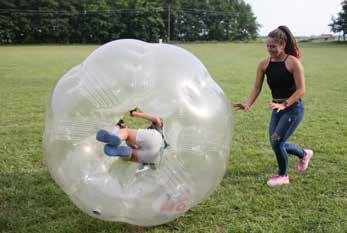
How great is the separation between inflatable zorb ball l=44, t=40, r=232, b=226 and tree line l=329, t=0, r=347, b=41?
212ft

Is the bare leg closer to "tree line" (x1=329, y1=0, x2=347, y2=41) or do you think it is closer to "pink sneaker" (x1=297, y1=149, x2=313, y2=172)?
"pink sneaker" (x1=297, y1=149, x2=313, y2=172)

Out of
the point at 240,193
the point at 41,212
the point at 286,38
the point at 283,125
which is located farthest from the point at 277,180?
the point at 41,212

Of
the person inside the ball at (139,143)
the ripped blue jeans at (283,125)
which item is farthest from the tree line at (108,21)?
the person inside the ball at (139,143)

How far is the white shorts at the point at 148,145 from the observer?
330cm

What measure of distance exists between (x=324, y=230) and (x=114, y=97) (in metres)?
1.90

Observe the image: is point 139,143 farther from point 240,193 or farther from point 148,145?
point 240,193

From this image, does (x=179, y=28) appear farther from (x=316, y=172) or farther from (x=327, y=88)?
(x=316, y=172)

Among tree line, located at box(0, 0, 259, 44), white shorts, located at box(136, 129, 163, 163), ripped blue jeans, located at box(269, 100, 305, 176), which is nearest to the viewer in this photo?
white shorts, located at box(136, 129, 163, 163)

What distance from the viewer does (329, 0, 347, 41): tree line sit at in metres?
63.0

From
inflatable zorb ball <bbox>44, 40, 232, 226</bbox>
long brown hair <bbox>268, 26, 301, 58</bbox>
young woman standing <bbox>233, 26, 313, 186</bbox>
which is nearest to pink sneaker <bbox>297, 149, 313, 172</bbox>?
young woman standing <bbox>233, 26, 313, 186</bbox>

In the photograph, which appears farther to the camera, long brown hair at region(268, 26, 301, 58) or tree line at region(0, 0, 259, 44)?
tree line at region(0, 0, 259, 44)

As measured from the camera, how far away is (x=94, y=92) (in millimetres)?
3301

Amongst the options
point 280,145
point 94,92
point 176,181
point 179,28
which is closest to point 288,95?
point 280,145

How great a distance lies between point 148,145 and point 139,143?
0.31 feet
